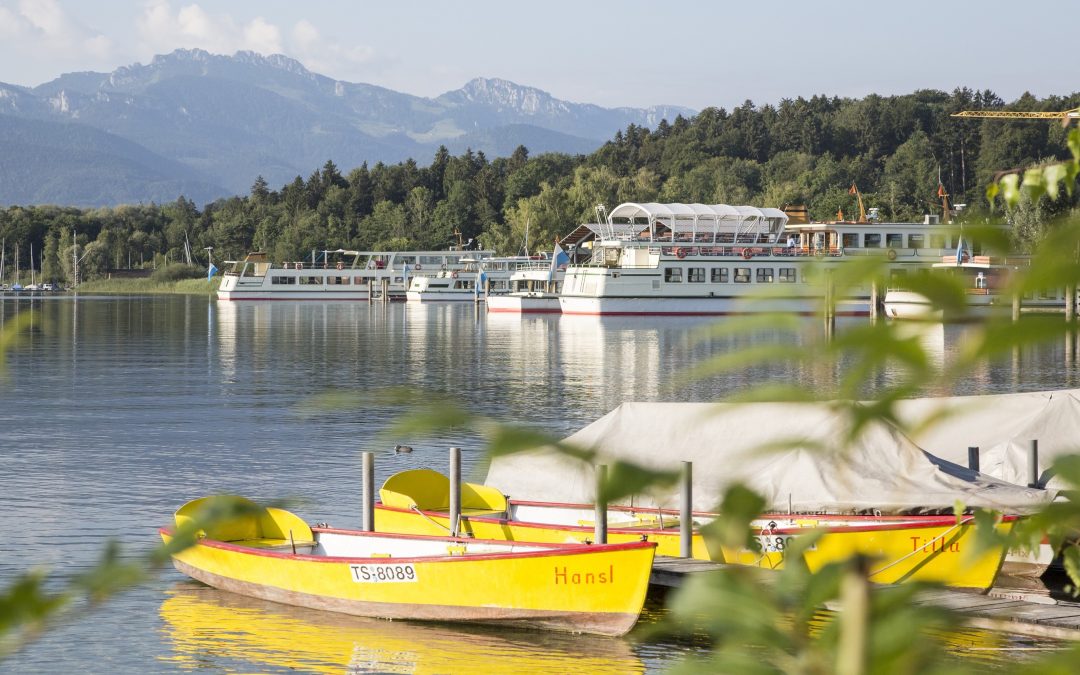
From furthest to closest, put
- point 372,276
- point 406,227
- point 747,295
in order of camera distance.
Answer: point 406,227, point 372,276, point 747,295

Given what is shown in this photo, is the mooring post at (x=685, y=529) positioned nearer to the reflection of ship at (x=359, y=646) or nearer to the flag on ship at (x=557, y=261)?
the reflection of ship at (x=359, y=646)

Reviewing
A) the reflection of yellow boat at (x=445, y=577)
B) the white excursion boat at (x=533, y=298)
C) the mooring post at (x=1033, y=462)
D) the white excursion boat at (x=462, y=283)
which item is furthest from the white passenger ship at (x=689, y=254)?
the reflection of yellow boat at (x=445, y=577)

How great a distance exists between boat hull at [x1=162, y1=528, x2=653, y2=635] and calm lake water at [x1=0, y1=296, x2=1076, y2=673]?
7.6 inches

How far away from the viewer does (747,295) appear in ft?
4.11

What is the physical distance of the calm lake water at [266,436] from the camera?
45.3 feet

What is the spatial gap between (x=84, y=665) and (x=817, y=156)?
6212 inches

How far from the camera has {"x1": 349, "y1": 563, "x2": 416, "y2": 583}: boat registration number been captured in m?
15.3

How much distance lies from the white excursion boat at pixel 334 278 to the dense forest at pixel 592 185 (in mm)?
12525

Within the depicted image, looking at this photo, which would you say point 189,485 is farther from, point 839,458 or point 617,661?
point 839,458

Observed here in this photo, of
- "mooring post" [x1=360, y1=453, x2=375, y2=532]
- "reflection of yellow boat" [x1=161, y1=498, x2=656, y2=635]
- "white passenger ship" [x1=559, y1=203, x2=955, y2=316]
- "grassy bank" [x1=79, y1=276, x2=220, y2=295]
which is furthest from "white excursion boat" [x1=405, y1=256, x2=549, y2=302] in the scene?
"reflection of yellow boat" [x1=161, y1=498, x2=656, y2=635]

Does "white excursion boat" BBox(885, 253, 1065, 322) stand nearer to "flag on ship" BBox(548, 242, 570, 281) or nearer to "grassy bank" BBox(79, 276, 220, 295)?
"flag on ship" BBox(548, 242, 570, 281)

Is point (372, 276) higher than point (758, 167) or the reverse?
the reverse

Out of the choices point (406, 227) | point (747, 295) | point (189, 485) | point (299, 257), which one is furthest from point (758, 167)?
point (747, 295)

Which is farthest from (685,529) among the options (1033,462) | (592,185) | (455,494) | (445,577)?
(592,185)
